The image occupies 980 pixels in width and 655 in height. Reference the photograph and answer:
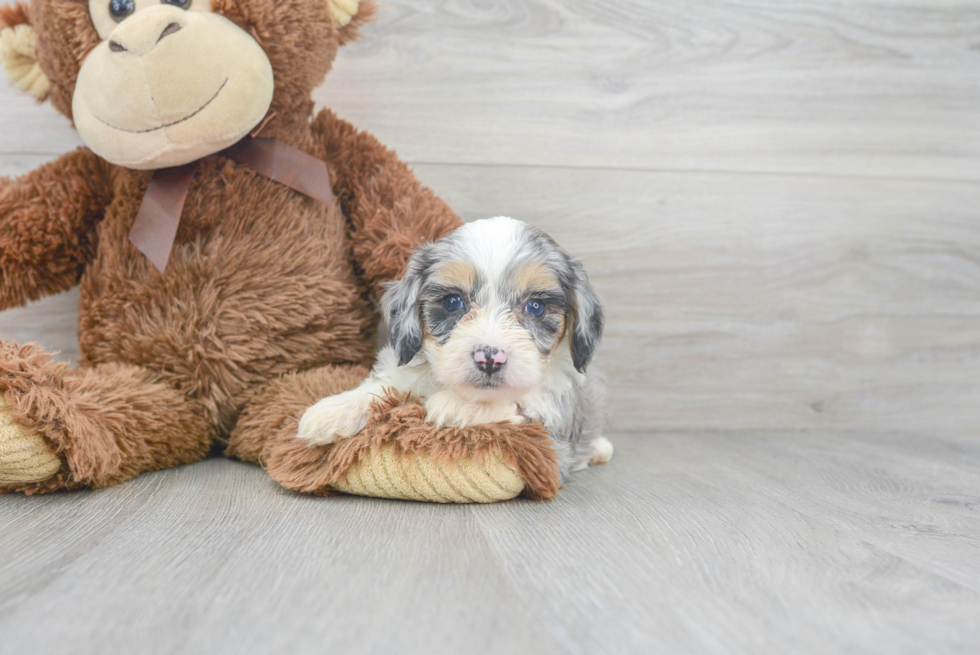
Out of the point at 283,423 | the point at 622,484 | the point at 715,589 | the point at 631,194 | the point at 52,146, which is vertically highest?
the point at 52,146

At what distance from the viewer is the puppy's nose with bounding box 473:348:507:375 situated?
1.30m

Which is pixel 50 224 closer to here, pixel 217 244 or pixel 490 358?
pixel 217 244

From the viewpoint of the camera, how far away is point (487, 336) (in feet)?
4.32

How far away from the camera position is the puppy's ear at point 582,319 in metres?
1.46

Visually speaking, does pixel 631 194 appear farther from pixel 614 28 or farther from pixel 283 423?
pixel 283 423

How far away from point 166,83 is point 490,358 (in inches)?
33.9

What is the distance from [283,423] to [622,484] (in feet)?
2.41

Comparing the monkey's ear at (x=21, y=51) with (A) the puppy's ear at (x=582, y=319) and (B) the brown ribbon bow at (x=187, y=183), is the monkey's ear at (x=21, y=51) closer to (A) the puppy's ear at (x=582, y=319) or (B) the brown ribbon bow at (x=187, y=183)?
(B) the brown ribbon bow at (x=187, y=183)

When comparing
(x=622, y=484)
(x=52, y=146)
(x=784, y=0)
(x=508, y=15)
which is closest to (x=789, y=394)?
(x=622, y=484)

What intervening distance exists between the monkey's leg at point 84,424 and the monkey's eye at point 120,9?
2.33 ft

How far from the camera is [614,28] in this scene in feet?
6.93

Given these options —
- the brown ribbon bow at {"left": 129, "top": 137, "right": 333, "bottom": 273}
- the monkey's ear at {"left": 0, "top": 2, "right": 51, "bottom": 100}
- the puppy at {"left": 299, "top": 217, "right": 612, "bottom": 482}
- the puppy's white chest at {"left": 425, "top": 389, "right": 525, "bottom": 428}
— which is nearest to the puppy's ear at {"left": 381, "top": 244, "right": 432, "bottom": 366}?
the puppy at {"left": 299, "top": 217, "right": 612, "bottom": 482}

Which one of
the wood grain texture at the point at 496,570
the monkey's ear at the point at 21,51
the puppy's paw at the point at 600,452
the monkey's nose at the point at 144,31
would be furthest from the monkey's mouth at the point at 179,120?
the puppy's paw at the point at 600,452

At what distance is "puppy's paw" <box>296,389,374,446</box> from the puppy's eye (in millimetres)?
238
